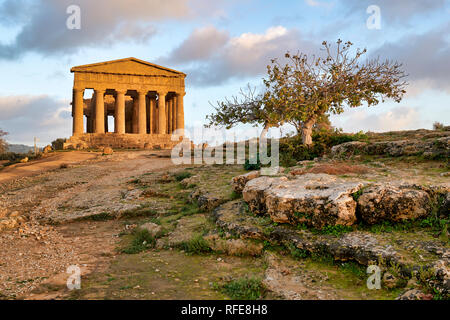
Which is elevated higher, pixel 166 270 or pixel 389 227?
pixel 389 227

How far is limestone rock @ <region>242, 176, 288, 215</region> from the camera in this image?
783 centimetres

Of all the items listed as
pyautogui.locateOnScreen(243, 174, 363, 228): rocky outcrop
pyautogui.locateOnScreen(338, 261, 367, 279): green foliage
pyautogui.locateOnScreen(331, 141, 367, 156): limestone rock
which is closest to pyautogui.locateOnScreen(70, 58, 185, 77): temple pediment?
pyautogui.locateOnScreen(331, 141, 367, 156): limestone rock

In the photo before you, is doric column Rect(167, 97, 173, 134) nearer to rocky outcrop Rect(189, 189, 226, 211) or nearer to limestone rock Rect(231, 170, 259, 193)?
rocky outcrop Rect(189, 189, 226, 211)

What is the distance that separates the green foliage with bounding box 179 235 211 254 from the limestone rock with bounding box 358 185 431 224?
3.02 m

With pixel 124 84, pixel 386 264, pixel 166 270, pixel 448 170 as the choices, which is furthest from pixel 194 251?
pixel 124 84

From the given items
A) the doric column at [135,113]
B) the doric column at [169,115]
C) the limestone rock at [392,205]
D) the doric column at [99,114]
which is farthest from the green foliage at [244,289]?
the doric column at [135,113]

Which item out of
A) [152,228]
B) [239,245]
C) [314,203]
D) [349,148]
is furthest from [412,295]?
[349,148]

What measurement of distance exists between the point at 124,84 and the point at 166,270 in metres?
33.9

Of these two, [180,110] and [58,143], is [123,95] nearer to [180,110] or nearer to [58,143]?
[180,110]

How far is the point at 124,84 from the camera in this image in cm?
3716

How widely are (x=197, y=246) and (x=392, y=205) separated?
3725 millimetres

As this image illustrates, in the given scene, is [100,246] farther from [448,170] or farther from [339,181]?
[448,170]

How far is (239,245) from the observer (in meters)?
6.80

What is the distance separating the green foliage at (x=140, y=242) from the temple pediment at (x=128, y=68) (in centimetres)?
3135
